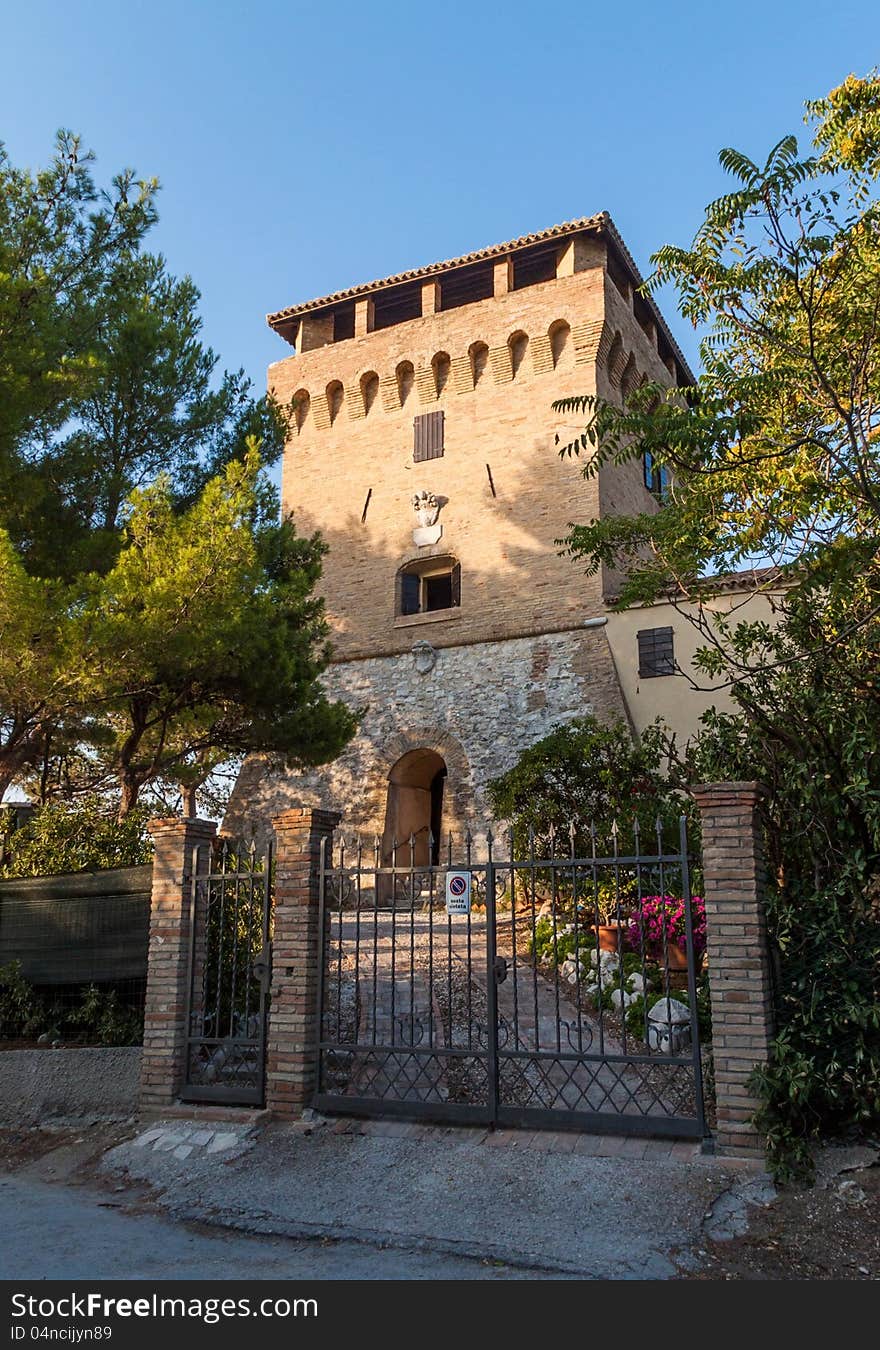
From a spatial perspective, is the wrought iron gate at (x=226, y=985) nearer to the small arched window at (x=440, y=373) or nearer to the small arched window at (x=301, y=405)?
the small arched window at (x=440, y=373)

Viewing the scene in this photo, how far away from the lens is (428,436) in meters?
18.3

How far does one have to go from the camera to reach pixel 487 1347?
12.1ft

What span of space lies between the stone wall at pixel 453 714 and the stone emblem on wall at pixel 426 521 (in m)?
2.09

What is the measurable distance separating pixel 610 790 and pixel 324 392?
11052 mm

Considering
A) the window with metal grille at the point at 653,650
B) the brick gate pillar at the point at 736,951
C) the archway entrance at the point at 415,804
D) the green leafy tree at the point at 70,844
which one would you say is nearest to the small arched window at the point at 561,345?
the window with metal grille at the point at 653,650

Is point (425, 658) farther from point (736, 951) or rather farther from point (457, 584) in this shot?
point (736, 951)

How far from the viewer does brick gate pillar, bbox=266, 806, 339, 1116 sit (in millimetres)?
6566

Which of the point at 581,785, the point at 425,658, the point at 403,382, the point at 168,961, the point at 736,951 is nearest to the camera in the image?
the point at 736,951

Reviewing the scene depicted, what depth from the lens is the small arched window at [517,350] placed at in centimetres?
Answer: 1778

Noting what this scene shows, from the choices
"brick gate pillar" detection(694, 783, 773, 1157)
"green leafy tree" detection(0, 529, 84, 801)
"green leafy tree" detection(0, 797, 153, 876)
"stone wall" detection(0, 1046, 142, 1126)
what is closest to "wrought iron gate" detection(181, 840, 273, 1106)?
"stone wall" detection(0, 1046, 142, 1126)

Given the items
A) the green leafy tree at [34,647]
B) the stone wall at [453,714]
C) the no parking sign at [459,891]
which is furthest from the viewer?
the stone wall at [453,714]

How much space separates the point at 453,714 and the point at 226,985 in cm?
910

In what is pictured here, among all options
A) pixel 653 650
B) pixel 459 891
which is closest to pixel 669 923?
pixel 459 891

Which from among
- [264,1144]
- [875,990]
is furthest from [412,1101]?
[875,990]
